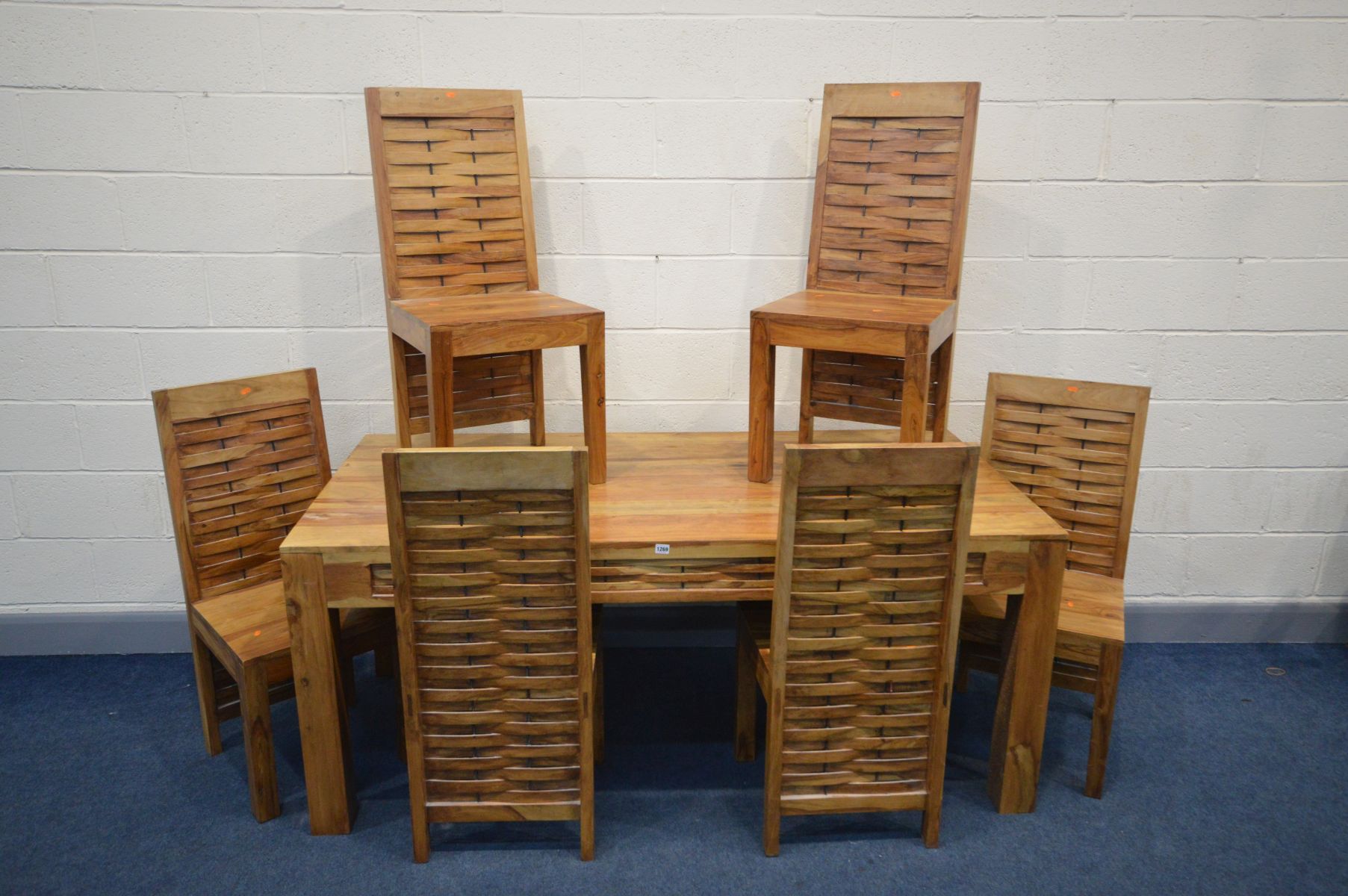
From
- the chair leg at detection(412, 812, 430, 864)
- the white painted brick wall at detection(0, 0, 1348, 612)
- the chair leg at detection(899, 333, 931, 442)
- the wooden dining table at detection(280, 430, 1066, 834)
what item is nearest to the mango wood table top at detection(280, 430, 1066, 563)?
the wooden dining table at detection(280, 430, 1066, 834)

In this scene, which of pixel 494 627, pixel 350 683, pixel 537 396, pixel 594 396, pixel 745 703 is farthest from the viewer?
pixel 350 683

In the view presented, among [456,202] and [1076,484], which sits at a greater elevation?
[456,202]

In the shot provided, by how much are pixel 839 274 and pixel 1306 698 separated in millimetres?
1756

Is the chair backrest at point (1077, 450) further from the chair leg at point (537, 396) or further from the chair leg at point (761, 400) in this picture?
the chair leg at point (537, 396)

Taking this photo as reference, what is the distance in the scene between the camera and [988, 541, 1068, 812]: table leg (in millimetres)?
2262

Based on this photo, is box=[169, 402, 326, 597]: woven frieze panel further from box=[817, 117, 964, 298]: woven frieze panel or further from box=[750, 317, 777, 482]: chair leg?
box=[817, 117, 964, 298]: woven frieze panel

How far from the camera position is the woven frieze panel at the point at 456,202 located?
2498mm

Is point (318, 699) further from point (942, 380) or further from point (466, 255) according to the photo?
point (942, 380)

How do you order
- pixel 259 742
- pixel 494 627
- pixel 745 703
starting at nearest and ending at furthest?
pixel 494 627 → pixel 259 742 → pixel 745 703

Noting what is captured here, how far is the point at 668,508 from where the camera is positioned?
237 cm

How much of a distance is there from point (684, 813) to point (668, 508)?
700 millimetres

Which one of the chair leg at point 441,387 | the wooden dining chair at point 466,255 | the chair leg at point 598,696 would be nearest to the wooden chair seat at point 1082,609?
the chair leg at point 598,696

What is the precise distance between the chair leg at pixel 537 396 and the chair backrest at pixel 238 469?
52 centimetres

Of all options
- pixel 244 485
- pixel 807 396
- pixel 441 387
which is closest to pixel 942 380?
pixel 807 396
